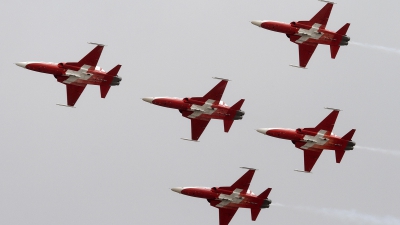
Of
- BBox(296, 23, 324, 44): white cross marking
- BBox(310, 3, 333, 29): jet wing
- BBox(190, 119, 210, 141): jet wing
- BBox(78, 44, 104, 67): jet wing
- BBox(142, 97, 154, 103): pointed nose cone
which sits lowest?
BBox(190, 119, 210, 141): jet wing

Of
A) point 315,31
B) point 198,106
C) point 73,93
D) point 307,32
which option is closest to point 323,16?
point 315,31

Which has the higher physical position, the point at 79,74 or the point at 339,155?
the point at 79,74

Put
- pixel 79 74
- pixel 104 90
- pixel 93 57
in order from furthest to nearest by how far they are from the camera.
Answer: pixel 79 74 → pixel 93 57 → pixel 104 90

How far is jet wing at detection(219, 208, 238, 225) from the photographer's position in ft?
384

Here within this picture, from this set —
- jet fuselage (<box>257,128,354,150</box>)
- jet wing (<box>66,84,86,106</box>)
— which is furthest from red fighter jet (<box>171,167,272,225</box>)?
jet wing (<box>66,84,86,106</box>)

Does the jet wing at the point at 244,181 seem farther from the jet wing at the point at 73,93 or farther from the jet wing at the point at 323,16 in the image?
the jet wing at the point at 73,93

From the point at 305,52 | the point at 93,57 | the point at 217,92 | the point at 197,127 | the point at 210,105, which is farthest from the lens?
the point at 197,127

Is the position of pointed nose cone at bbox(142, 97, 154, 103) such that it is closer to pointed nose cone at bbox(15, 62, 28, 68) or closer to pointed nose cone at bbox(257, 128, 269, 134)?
pointed nose cone at bbox(257, 128, 269, 134)

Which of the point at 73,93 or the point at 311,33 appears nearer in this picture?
the point at 311,33

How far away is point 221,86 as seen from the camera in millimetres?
115375

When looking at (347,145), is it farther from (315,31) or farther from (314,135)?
(315,31)

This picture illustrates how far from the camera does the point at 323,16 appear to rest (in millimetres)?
114812

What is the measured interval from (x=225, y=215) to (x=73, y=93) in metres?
14.7

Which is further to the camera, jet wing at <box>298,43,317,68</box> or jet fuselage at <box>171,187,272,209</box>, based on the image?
jet wing at <box>298,43,317,68</box>
